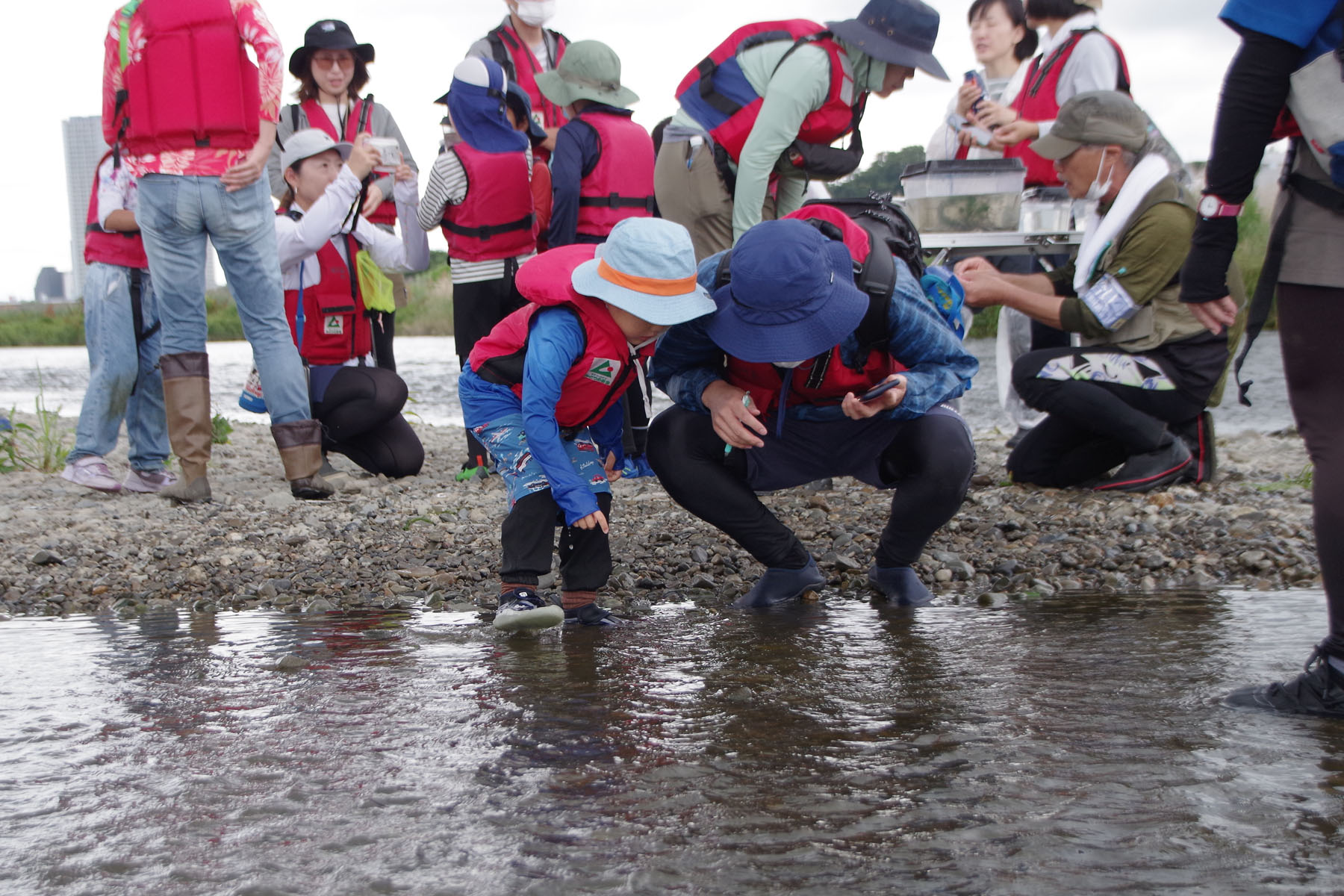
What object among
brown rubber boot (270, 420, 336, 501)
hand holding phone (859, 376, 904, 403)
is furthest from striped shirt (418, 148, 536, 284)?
hand holding phone (859, 376, 904, 403)

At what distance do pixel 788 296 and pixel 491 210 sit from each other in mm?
2836

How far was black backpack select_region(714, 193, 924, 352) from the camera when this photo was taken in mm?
3230

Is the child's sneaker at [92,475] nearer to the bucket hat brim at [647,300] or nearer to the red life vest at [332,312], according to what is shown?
the red life vest at [332,312]

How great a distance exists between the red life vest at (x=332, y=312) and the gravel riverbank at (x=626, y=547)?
836 millimetres

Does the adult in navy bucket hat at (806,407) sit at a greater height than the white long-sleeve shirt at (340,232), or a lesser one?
lesser

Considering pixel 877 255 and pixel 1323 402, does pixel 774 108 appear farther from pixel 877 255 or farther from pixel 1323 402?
pixel 1323 402

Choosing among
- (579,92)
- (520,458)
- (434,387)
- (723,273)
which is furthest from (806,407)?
(434,387)

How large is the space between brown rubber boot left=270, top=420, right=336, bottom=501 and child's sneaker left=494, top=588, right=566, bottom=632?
2253mm

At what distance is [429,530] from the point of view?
15.0ft

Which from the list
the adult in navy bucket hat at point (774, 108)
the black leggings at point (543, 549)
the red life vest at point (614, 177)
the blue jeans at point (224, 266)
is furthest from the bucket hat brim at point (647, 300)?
the blue jeans at point (224, 266)

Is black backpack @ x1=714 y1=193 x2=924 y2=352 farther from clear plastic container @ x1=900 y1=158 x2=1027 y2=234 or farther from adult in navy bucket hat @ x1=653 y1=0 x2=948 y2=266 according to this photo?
clear plastic container @ x1=900 y1=158 x2=1027 y2=234

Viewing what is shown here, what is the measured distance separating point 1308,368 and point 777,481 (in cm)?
171

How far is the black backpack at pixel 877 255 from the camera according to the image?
3230 mm

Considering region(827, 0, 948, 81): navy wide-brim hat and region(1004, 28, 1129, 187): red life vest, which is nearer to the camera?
region(827, 0, 948, 81): navy wide-brim hat
